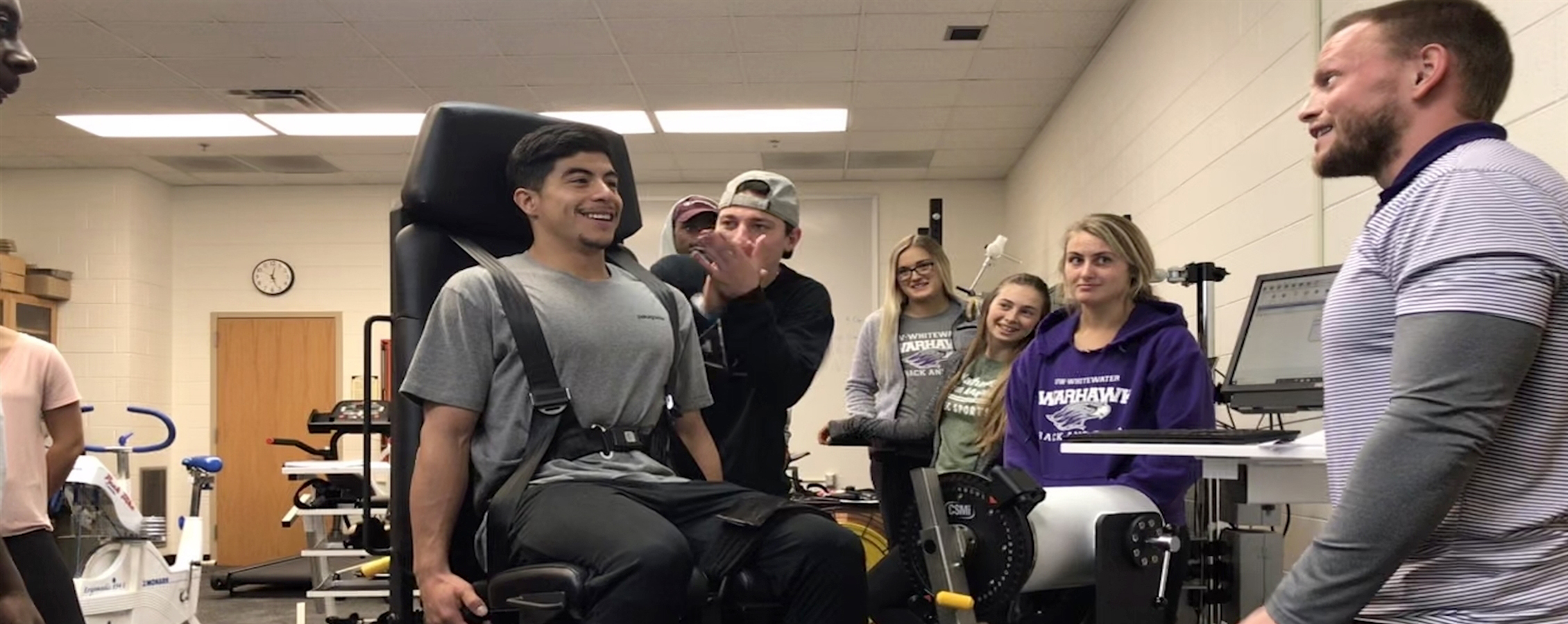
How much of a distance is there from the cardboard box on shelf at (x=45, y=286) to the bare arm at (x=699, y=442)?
720 centimetres

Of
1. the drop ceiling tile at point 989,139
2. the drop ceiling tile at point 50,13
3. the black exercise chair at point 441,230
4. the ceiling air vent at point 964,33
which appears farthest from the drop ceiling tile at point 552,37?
the black exercise chair at point 441,230

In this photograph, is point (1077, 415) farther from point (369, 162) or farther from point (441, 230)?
point (369, 162)

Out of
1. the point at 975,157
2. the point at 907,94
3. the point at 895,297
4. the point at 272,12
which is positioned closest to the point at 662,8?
the point at 272,12

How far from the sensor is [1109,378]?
260 centimetres

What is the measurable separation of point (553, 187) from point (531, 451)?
0.48 meters

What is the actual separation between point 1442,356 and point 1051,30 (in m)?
4.48

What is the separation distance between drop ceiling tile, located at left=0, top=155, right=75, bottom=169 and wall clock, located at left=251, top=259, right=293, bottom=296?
139 cm

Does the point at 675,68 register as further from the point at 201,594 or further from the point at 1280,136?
the point at 201,594

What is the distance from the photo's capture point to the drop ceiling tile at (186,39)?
5195 millimetres

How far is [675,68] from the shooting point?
233 inches

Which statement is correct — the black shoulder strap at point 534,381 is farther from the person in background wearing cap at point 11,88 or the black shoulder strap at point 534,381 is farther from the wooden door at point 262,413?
the wooden door at point 262,413

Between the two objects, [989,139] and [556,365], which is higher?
[989,139]

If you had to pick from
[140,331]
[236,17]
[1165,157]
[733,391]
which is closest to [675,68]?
[236,17]

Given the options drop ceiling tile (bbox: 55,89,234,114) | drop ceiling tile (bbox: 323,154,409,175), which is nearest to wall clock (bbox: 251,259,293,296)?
drop ceiling tile (bbox: 323,154,409,175)
